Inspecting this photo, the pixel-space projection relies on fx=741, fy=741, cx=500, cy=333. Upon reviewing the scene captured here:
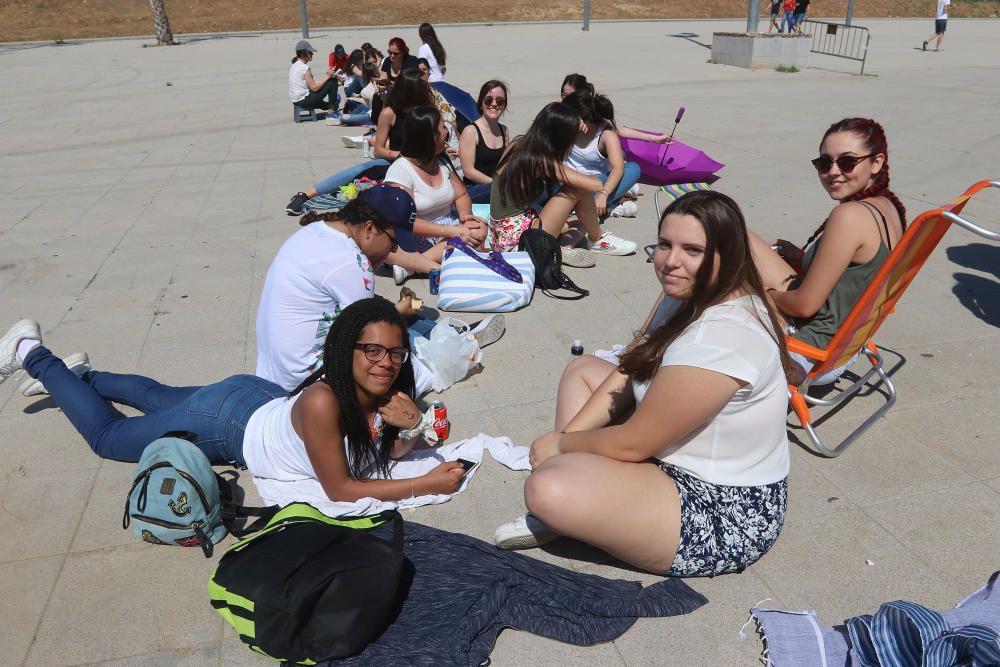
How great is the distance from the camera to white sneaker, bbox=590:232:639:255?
5.82 metres

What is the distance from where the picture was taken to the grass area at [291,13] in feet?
102

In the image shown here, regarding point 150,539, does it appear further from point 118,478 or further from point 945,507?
point 945,507

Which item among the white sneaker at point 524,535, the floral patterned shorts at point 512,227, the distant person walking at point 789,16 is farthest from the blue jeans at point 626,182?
the distant person walking at point 789,16

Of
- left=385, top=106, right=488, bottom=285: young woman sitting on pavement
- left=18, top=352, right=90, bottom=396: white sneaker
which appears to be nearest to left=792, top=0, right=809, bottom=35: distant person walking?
left=385, top=106, right=488, bottom=285: young woman sitting on pavement

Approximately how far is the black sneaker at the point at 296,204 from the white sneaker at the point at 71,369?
344cm

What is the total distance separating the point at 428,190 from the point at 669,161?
2969 millimetres

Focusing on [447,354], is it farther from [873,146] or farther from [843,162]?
[873,146]

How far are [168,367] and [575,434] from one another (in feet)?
8.70

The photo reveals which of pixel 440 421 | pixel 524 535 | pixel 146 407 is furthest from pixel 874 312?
pixel 146 407

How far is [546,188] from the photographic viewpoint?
5.49 meters

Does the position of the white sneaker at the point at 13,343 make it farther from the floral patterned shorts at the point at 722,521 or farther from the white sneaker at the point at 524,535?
the floral patterned shorts at the point at 722,521

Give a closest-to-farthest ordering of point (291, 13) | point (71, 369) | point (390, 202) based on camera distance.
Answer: point (71, 369)
point (390, 202)
point (291, 13)

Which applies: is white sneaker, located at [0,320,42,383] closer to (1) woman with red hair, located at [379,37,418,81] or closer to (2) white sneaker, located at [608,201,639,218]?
(2) white sneaker, located at [608,201,639,218]

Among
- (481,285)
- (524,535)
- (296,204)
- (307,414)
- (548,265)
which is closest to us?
(307,414)
